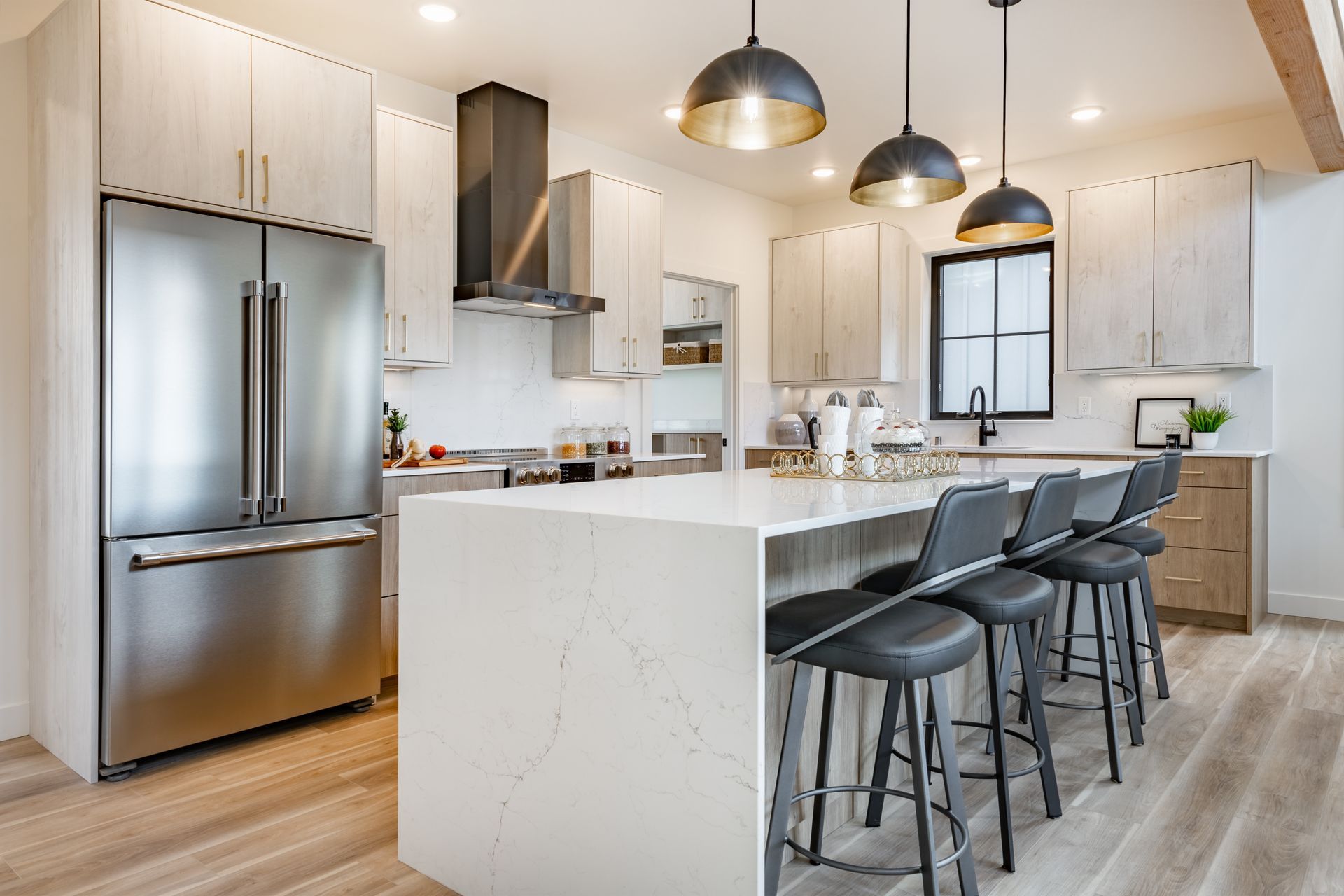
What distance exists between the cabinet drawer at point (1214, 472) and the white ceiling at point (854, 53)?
1.86 meters

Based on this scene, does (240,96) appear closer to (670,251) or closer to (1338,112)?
(670,251)

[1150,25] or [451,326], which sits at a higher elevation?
[1150,25]

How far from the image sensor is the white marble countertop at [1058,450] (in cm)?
443

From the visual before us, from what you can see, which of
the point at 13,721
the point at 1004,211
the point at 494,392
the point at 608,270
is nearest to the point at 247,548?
the point at 13,721

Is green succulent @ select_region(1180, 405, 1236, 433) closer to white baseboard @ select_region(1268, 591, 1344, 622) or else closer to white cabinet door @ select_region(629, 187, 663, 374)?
white baseboard @ select_region(1268, 591, 1344, 622)

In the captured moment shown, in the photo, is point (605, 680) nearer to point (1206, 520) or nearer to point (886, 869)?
point (886, 869)

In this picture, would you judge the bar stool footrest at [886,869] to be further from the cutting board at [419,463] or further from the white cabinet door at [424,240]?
the white cabinet door at [424,240]

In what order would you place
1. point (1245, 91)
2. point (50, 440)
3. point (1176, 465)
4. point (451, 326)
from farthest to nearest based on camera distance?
point (1245, 91)
point (451, 326)
point (1176, 465)
point (50, 440)

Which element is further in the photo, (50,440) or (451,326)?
(451,326)

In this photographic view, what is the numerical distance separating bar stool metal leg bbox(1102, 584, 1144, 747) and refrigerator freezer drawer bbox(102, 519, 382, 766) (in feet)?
8.64

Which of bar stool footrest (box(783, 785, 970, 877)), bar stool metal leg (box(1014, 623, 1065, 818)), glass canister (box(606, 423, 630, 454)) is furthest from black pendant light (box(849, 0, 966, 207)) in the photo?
glass canister (box(606, 423, 630, 454))

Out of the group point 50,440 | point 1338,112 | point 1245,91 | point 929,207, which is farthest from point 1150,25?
point 50,440

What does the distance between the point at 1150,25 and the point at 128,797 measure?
4.65 meters

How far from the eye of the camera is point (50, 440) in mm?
2830
